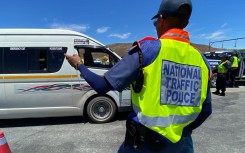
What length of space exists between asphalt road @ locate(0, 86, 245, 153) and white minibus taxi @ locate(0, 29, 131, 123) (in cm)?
43

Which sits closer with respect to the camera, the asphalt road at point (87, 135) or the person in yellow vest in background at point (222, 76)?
the asphalt road at point (87, 135)

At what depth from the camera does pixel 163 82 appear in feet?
5.80

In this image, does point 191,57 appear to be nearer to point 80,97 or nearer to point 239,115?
point 80,97

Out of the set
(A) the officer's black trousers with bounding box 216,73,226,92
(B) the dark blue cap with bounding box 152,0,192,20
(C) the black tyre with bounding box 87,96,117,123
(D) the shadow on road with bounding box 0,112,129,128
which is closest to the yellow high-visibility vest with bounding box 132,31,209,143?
(B) the dark blue cap with bounding box 152,0,192,20

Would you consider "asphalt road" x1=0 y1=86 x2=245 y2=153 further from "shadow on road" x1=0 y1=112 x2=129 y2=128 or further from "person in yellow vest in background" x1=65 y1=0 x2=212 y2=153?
"person in yellow vest in background" x1=65 y1=0 x2=212 y2=153

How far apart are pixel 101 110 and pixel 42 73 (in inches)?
66.9

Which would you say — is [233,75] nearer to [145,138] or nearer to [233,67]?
[233,67]

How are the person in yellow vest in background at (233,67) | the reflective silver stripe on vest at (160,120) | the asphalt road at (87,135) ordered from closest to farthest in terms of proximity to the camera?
the reflective silver stripe on vest at (160,120) < the asphalt road at (87,135) < the person in yellow vest in background at (233,67)

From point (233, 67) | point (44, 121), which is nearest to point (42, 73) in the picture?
point (44, 121)

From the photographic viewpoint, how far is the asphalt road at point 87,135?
549 centimetres

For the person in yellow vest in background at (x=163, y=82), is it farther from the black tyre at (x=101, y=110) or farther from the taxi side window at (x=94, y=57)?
the black tyre at (x=101, y=110)

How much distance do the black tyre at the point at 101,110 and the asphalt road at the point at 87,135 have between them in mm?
175

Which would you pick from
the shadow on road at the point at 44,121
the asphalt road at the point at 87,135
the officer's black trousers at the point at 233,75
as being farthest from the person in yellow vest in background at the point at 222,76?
the shadow on road at the point at 44,121

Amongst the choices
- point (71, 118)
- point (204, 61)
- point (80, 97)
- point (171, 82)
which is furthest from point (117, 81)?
point (71, 118)
